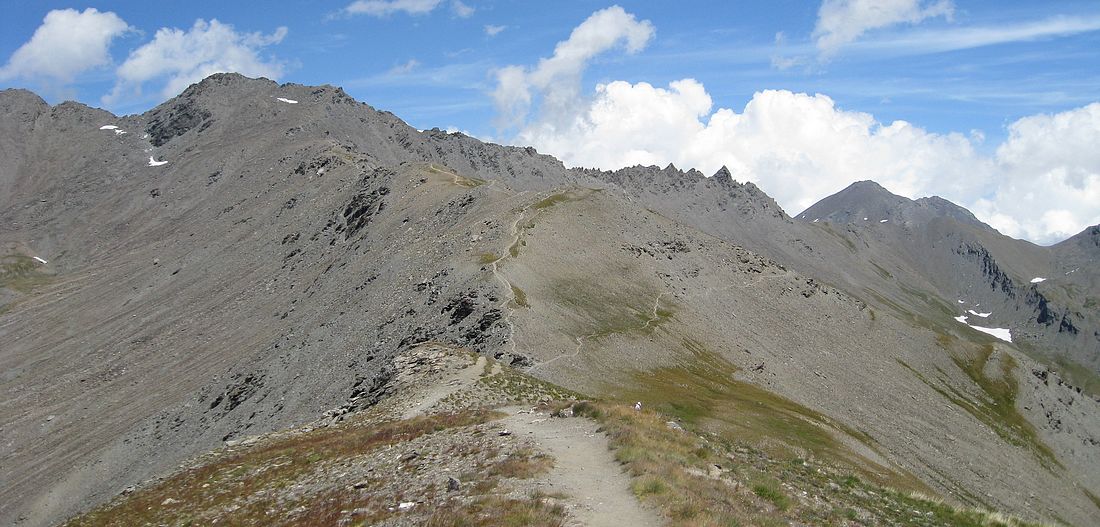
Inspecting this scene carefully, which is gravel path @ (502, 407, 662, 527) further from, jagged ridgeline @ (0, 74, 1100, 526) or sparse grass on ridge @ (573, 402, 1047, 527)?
jagged ridgeline @ (0, 74, 1100, 526)

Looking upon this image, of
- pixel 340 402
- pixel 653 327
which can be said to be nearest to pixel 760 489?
pixel 340 402

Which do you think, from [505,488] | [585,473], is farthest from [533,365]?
[505,488]

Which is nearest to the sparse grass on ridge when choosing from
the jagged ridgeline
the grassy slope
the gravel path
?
the grassy slope

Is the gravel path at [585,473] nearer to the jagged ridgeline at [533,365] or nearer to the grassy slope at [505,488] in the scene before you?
the grassy slope at [505,488]

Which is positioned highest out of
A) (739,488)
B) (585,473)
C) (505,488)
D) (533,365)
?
(739,488)

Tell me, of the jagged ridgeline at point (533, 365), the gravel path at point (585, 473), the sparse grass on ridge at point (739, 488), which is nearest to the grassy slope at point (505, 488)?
the sparse grass on ridge at point (739, 488)

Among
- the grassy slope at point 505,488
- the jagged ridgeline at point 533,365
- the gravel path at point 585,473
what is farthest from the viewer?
the jagged ridgeline at point 533,365

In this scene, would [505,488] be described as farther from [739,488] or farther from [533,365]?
[533,365]

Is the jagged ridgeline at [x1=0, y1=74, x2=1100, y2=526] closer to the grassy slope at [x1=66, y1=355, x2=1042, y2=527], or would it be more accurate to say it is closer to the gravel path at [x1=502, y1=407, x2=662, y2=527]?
the grassy slope at [x1=66, y1=355, x2=1042, y2=527]

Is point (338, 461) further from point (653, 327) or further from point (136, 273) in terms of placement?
point (136, 273)

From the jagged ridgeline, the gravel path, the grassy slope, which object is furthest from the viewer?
the jagged ridgeline

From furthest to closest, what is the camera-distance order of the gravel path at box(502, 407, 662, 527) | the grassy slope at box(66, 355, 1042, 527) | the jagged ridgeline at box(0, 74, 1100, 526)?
the jagged ridgeline at box(0, 74, 1100, 526)
the grassy slope at box(66, 355, 1042, 527)
the gravel path at box(502, 407, 662, 527)

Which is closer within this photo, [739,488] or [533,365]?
[739,488]

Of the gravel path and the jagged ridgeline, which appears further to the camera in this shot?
the jagged ridgeline
